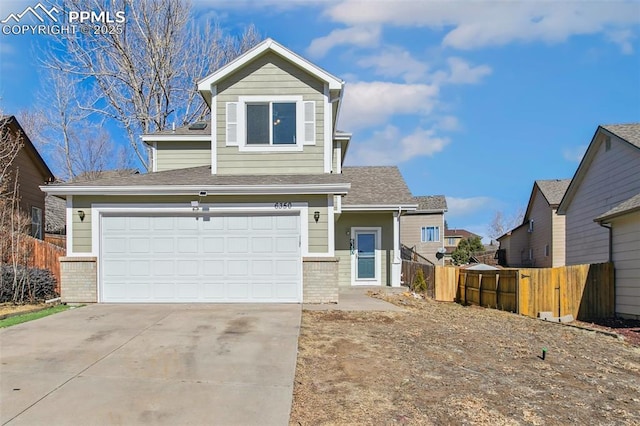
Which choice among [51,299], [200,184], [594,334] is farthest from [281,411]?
[51,299]

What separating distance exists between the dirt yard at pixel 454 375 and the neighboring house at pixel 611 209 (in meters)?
3.88

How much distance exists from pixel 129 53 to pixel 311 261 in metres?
18.5

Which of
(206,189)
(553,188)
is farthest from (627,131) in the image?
(206,189)

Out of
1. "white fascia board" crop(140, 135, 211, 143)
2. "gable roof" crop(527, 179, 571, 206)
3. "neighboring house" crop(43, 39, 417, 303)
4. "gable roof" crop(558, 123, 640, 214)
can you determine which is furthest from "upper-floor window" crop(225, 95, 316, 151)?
"gable roof" crop(527, 179, 571, 206)

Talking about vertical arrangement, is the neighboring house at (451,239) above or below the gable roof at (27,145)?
below

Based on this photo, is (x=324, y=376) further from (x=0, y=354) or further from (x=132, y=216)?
(x=132, y=216)

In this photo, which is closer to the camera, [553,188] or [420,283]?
[420,283]

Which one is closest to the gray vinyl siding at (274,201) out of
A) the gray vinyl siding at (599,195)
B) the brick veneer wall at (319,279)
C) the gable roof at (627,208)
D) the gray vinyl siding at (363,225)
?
the brick veneer wall at (319,279)

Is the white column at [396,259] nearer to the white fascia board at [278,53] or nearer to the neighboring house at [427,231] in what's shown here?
the white fascia board at [278,53]

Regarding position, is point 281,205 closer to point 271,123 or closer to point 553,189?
point 271,123

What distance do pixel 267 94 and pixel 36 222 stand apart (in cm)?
1447

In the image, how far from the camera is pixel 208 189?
407 inches

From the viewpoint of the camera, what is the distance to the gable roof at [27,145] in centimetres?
1679

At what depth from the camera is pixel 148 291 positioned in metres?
10.6
